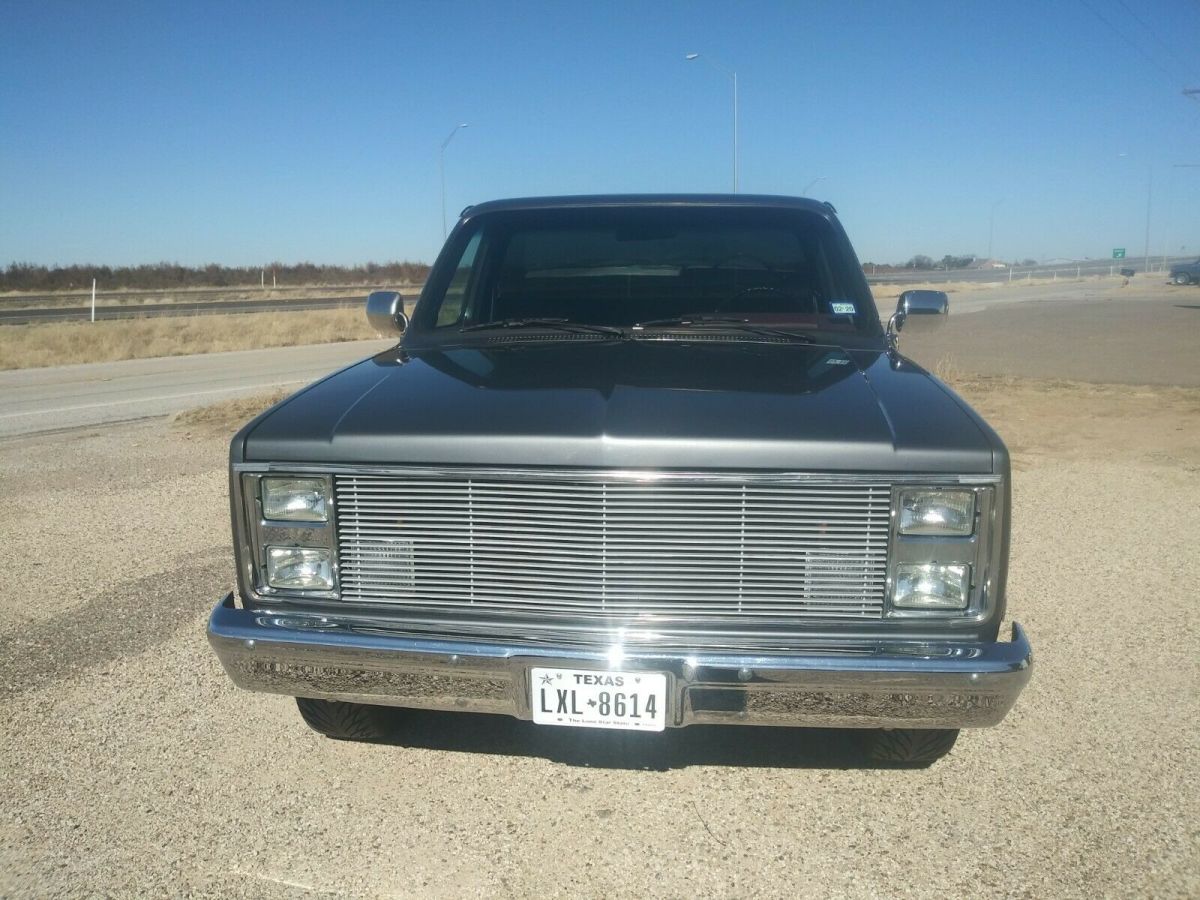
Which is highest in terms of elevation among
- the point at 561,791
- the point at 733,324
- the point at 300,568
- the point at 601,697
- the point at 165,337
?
the point at 733,324

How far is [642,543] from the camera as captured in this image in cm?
264

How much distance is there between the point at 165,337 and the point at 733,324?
24.5 m

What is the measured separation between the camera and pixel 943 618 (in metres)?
2.68

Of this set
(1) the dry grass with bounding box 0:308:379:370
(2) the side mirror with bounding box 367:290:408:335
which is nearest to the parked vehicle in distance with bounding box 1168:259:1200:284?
(1) the dry grass with bounding box 0:308:379:370

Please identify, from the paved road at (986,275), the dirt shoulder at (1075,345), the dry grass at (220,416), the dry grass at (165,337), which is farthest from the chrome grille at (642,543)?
the paved road at (986,275)

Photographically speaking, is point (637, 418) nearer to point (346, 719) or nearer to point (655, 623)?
point (655, 623)

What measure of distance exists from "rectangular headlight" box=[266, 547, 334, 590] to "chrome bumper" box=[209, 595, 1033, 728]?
0.10m

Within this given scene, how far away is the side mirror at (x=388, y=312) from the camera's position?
4367 mm

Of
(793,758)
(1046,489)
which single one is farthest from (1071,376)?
(793,758)

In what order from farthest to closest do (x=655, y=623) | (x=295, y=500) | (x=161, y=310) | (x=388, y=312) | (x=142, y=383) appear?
1. (x=161, y=310)
2. (x=142, y=383)
3. (x=388, y=312)
4. (x=295, y=500)
5. (x=655, y=623)

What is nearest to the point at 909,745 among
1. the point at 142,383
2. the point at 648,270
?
the point at 648,270

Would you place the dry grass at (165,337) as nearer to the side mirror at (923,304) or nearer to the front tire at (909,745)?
the side mirror at (923,304)

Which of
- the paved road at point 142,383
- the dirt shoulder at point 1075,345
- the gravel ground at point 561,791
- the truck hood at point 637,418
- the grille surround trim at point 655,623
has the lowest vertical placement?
the gravel ground at point 561,791

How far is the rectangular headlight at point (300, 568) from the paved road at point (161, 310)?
3245cm
